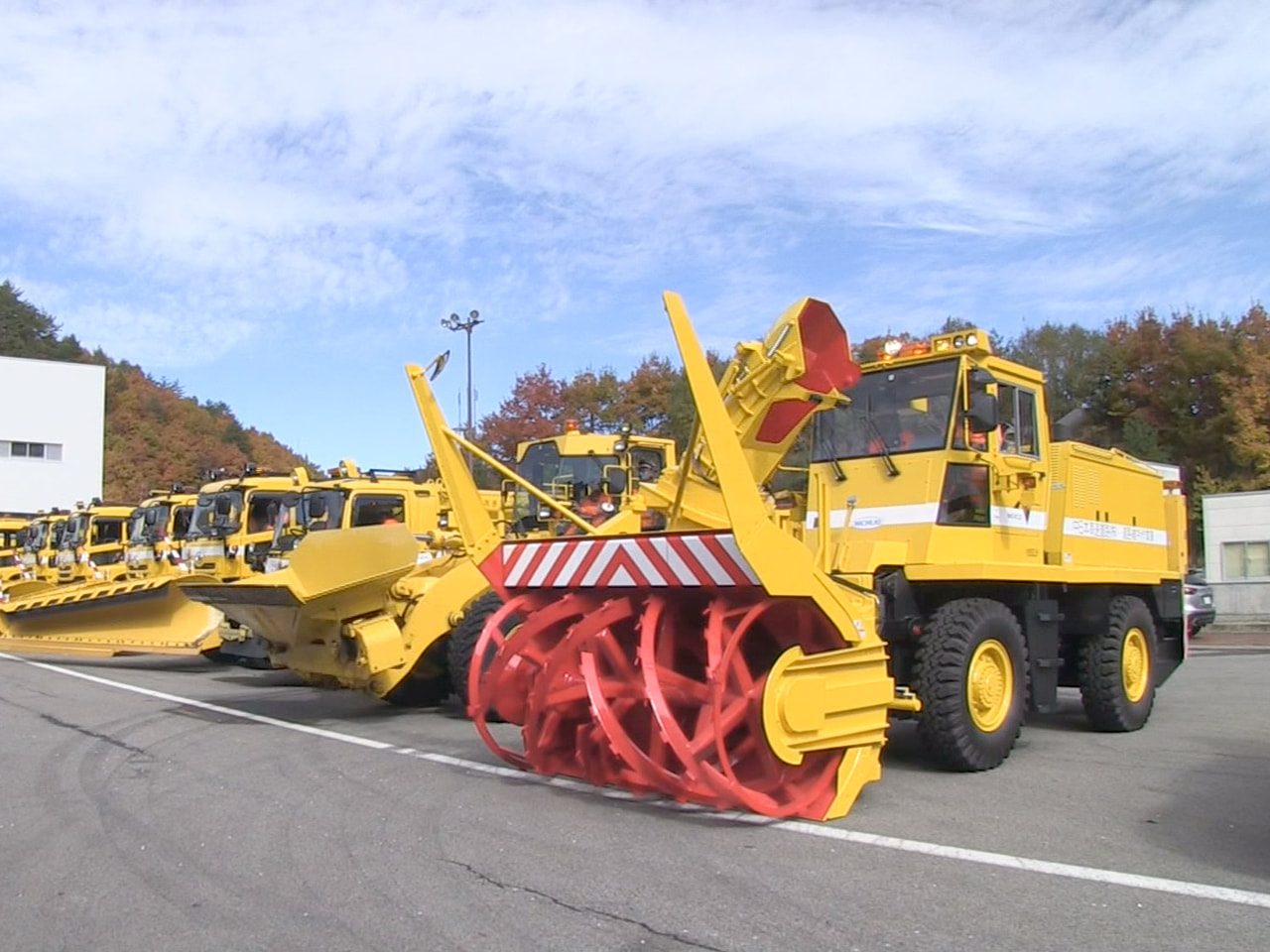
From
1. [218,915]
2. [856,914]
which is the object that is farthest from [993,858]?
[218,915]

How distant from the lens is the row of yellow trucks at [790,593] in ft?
20.8

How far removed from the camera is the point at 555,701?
700 centimetres

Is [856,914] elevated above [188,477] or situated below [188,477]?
below

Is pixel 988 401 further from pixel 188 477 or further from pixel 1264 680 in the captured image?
pixel 188 477

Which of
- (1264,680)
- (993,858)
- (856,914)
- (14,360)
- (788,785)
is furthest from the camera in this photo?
(14,360)

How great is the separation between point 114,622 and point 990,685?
13.1 metres

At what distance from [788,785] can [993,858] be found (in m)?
1.26

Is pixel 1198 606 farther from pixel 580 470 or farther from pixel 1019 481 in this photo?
pixel 1019 481

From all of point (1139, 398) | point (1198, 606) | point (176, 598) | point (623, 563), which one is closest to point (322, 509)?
point (176, 598)

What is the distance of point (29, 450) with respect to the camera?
45094 mm

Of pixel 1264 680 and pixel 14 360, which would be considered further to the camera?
pixel 14 360

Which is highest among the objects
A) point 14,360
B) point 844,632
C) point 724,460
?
point 14,360

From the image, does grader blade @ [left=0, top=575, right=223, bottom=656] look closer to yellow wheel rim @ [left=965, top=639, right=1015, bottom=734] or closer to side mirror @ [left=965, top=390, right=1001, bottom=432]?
yellow wheel rim @ [left=965, top=639, right=1015, bottom=734]

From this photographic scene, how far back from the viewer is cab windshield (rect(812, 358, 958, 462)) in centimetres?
839
